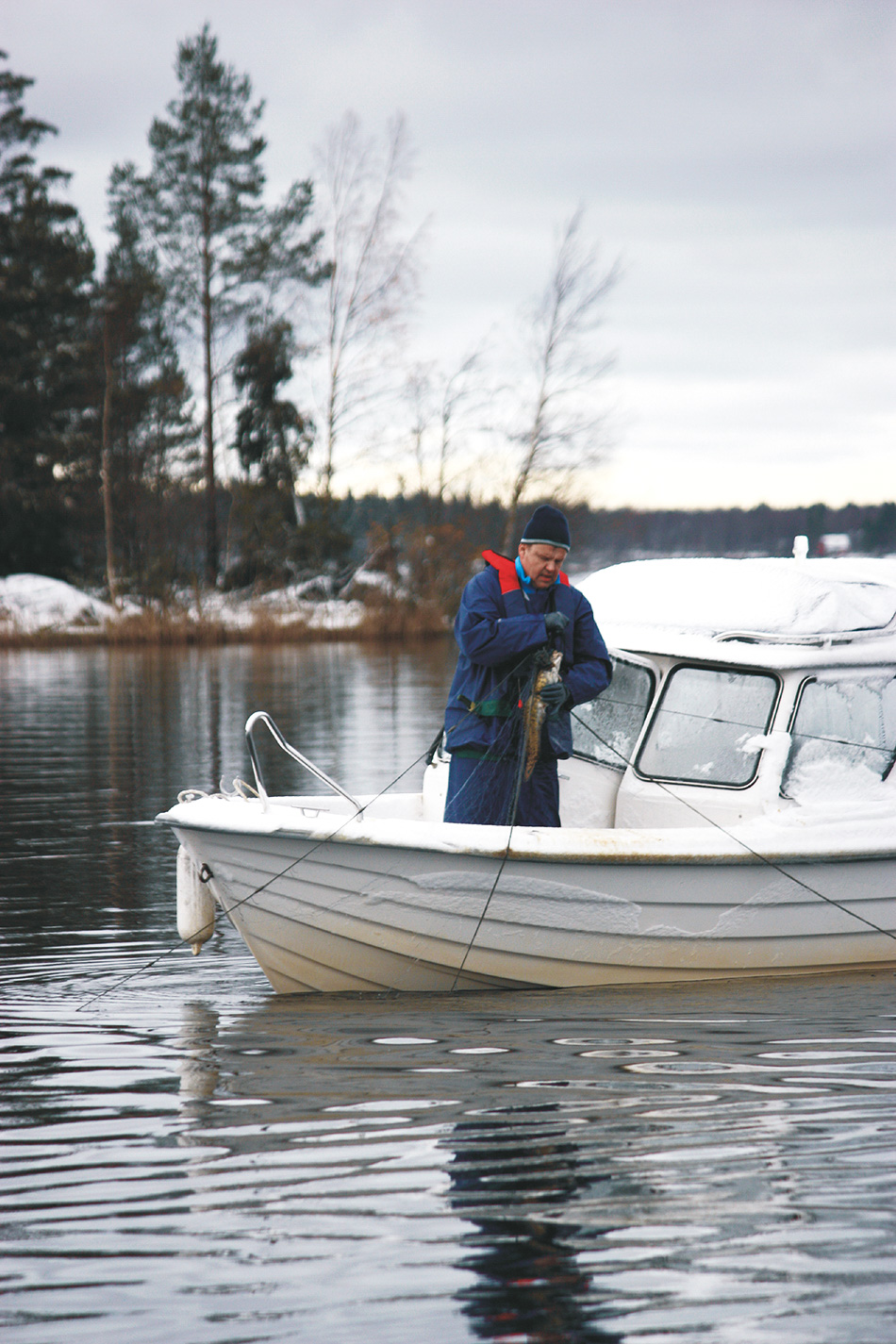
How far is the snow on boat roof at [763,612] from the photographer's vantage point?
6277 millimetres

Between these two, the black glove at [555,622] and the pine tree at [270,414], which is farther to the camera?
the pine tree at [270,414]

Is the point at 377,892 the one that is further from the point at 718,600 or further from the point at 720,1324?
the point at 720,1324

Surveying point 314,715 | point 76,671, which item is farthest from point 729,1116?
point 76,671

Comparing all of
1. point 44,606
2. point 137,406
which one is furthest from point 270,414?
point 44,606

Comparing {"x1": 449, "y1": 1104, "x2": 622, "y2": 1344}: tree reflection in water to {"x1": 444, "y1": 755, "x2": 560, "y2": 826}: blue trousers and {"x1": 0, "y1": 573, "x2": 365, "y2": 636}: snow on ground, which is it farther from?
{"x1": 0, "y1": 573, "x2": 365, "y2": 636}: snow on ground

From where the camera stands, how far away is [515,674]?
5.71 meters

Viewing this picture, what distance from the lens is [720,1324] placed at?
Result: 307 centimetres

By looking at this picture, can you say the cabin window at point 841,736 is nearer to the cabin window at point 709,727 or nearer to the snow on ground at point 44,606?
the cabin window at point 709,727

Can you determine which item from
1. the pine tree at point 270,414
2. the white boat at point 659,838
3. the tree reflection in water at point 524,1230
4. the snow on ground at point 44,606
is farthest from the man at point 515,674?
the pine tree at point 270,414

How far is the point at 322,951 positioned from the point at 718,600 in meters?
2.41

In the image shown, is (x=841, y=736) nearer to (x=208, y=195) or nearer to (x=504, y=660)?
(x=504, y=660)

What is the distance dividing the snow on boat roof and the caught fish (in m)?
0.99

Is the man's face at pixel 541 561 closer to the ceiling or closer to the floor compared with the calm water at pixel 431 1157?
closer to the ceiling

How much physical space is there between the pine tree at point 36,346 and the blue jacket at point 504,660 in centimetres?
3763
